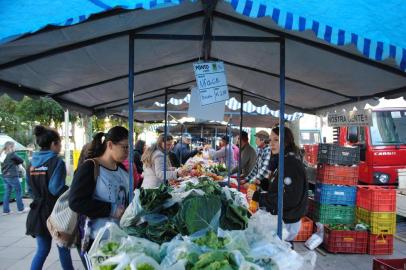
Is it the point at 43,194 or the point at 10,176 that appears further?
the point at 10,176

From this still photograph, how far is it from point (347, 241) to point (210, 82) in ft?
14.1

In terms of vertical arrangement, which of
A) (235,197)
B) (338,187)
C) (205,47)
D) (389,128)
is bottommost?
(338,187)

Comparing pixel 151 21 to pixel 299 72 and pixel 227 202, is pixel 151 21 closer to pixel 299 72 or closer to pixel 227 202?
pixel 227 202

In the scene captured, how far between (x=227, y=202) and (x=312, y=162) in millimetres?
11078

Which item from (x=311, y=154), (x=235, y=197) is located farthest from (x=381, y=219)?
(x=311, y=154)

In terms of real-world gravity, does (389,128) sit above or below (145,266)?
above

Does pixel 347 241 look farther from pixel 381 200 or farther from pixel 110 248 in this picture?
pixel 110 248

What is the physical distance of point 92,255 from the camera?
7.12 ft

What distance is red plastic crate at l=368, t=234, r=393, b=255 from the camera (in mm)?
6418

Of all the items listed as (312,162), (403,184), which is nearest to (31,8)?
(403,184)

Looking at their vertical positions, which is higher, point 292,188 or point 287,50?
point 287,50

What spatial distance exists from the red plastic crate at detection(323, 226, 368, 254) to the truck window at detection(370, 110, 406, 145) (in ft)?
11.9

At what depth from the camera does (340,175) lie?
22.0ft

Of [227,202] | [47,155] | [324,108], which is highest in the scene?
[324,108]
